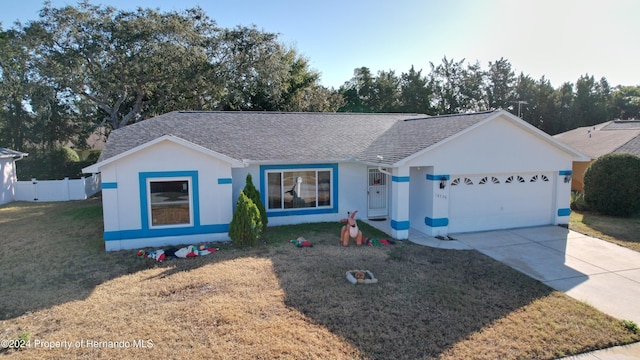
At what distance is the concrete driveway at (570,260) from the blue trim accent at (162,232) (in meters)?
6.29

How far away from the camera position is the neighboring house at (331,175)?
11359mm

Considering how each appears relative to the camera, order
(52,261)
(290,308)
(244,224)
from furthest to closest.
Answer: (244,224), (52,261), (290,308)

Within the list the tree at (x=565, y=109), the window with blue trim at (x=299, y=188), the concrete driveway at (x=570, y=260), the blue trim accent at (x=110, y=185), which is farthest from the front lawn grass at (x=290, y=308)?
the tree at (x=565, y=109)

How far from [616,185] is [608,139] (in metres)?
8.81

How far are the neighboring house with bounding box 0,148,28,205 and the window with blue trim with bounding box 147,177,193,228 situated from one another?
44.0 ft

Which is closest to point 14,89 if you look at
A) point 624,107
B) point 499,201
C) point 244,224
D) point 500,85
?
point 244,224

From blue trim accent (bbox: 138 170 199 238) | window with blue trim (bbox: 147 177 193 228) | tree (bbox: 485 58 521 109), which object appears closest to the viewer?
blue trim accent (bbox: 138 170 199 238)

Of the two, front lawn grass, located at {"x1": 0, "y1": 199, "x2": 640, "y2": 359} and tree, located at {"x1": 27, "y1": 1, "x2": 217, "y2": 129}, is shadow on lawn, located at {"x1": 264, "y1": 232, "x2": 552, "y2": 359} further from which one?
tree, located at {"x1": 27, "y1": 1, "x2": 217, "y2": 129}

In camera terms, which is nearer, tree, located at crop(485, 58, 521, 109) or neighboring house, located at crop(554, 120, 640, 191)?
neighboring house, located at crop(554, 120, 640, 191)

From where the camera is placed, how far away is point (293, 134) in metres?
15.9

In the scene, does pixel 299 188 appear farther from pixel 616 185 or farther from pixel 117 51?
pixel 117 51

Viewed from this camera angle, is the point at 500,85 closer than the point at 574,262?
No

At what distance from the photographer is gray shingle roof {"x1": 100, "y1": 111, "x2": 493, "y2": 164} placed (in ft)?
42.9

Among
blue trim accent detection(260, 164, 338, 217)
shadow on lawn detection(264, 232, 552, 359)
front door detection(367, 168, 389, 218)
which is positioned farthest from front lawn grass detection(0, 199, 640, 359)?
front door detection(367, 168, 389, 218)
